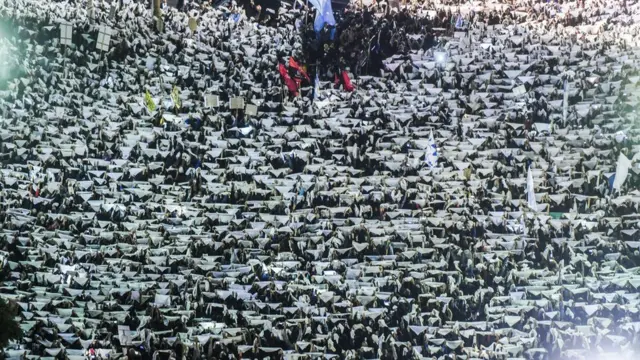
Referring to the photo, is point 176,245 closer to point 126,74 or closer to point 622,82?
point 126,74

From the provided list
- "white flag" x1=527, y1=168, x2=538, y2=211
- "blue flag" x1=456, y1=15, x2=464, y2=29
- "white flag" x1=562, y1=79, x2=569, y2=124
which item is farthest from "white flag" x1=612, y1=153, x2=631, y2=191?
"blue flag" x1=456, y1=15, x2=464, y2=29

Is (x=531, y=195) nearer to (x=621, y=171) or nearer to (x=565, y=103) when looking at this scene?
(x=621, y=171)

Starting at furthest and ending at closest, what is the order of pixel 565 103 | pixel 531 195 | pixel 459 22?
pixel 459 22 < pixel 565 103 < pixel 531 195

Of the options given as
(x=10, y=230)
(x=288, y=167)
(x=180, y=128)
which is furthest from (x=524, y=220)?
(x=10, y=230)

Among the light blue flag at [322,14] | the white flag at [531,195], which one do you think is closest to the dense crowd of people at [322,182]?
the white flag at [531,195]

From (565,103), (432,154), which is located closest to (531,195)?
(432,154)

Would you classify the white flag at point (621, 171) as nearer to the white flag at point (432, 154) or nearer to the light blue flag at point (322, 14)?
the white flag at point (432, 154)

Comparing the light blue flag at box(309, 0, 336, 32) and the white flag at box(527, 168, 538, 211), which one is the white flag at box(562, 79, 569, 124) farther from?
the light blue flag at box(309, 0, 336, 32)
